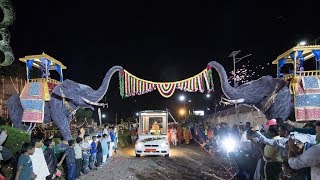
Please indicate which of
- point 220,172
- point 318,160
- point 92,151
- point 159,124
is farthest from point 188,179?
point 159,124

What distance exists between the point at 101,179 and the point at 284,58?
841 cm

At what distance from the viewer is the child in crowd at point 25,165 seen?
6.39 metres

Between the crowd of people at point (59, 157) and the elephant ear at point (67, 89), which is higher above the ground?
the elephant ear at point (67, 89)

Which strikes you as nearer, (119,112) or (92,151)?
(92,151)

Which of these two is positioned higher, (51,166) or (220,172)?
(51,166)

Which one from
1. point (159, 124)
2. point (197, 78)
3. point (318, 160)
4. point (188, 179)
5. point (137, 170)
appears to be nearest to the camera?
point (318, 160)

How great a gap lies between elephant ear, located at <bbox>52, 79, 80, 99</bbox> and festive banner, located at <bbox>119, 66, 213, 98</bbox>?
291 centimetres

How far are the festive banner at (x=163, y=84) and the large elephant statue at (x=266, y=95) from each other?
3390 millimetres

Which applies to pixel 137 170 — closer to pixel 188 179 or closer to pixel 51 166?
pixel 188 179

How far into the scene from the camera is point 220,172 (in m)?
12.4

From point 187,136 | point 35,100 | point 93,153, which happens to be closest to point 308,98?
point 93,153

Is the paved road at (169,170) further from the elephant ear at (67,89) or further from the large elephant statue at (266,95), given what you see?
the elephant ear at (67,89)

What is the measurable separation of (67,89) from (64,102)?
0.53 metres

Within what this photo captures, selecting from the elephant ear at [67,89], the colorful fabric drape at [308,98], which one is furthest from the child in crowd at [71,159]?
the colorful fabric drape at [308,98]
